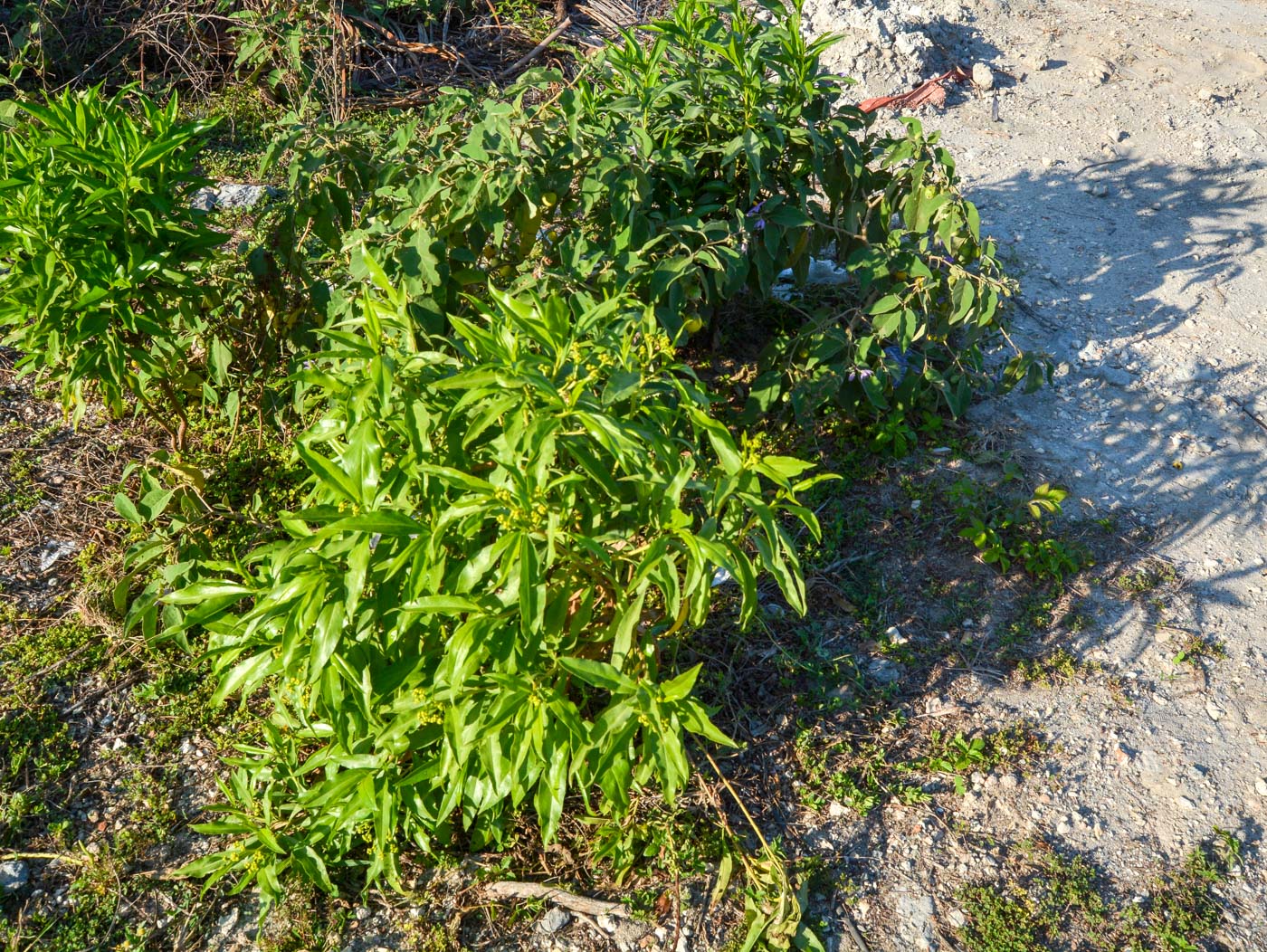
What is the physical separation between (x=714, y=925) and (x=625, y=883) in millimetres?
234

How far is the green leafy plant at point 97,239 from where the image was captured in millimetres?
2762

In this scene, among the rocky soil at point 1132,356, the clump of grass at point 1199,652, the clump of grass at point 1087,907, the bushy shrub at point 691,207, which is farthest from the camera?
the clump of grass at point 1199,652

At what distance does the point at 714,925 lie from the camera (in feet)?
7.86

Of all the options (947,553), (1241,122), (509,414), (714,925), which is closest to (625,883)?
(714,925)

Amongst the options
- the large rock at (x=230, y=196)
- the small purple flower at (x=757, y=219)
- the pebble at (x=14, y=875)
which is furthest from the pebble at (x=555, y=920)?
the large rock at (x=230, y=196)

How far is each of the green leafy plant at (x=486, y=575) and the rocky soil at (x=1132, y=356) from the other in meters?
0.99

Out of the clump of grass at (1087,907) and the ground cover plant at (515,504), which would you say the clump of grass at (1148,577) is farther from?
the clump of grass at (1087,907)

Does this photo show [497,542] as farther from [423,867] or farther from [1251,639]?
[1251,639]

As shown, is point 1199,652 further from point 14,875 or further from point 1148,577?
point 14,875

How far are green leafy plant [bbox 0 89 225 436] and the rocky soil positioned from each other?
8.45 feet

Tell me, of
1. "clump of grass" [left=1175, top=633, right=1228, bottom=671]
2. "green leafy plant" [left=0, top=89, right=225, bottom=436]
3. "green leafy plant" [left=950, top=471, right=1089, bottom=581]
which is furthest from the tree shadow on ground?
"green leafy plant" [left=0, top=89, right=225, bottom=436]

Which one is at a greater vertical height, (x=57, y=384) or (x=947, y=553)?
(x=947, y=553)

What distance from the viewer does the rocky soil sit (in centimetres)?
265

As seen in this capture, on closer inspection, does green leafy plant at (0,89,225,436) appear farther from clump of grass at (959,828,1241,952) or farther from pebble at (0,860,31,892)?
clump of grass at (959,828,1241,952)
